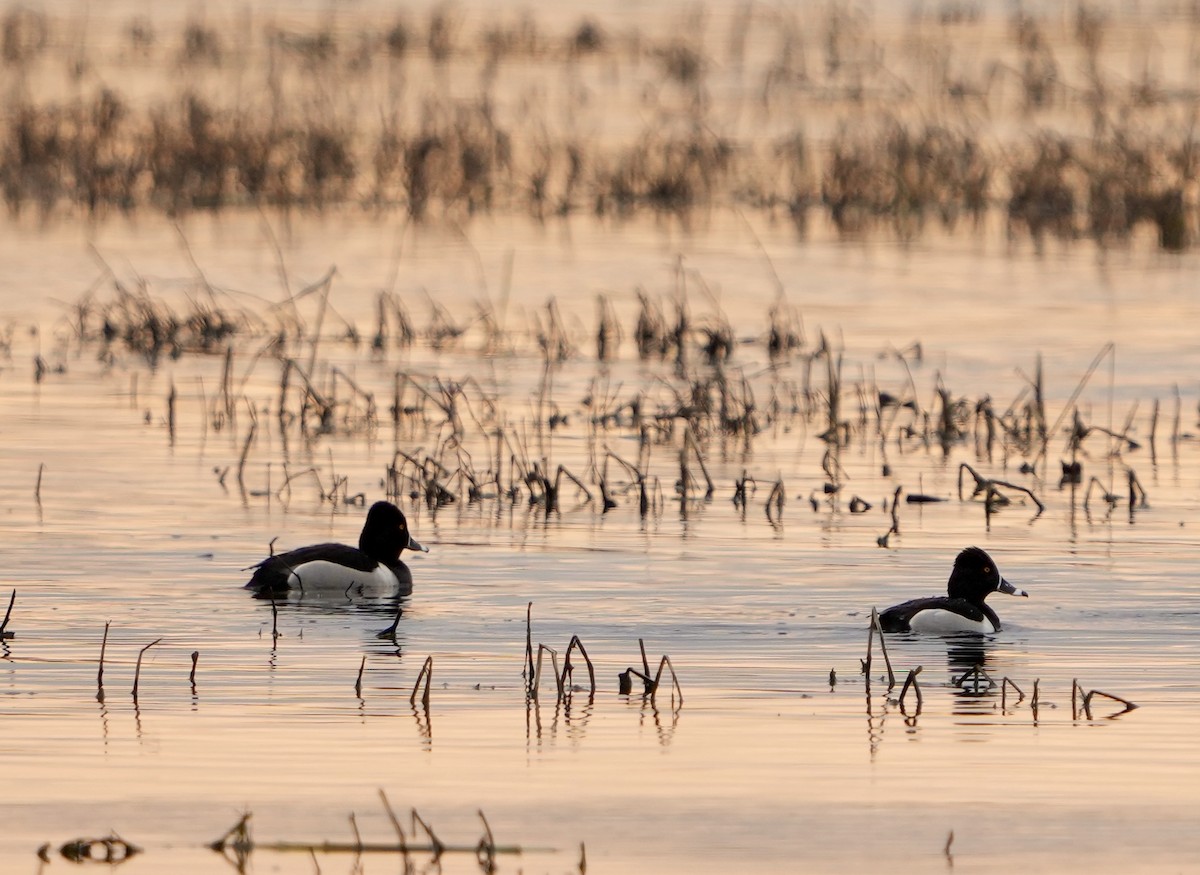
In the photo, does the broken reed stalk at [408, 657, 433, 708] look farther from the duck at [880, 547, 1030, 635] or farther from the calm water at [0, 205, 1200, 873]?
the duck at [880, 547, 1030, 635]

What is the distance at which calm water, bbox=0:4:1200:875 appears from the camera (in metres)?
7.65

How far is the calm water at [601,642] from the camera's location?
7566mm

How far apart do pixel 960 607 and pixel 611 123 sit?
932 inches

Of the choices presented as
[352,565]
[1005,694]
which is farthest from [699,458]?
[1005,694]

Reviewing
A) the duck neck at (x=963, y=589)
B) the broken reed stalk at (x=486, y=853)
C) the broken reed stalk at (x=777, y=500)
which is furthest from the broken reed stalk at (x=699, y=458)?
the broken reed stalk at (x=486, y=853)

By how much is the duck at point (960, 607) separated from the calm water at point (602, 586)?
0.11 metres

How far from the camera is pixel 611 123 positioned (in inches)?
1352

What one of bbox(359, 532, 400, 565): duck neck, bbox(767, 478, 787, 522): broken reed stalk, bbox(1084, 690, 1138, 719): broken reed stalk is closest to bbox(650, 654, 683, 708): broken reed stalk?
bbox(1084, 690, 1138, 719): broken reed stalk

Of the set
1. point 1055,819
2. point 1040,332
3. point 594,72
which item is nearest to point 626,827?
point 1055,819

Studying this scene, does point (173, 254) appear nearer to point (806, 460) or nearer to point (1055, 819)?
point (806, 460)

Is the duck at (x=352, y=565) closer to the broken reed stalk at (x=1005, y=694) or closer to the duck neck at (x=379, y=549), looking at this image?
the duck neck at (x=379, y=549)

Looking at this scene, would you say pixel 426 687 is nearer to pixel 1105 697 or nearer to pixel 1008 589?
pixel 1105 697

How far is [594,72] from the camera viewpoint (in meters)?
40.0

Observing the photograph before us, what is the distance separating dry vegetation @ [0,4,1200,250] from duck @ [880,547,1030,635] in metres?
15.8
